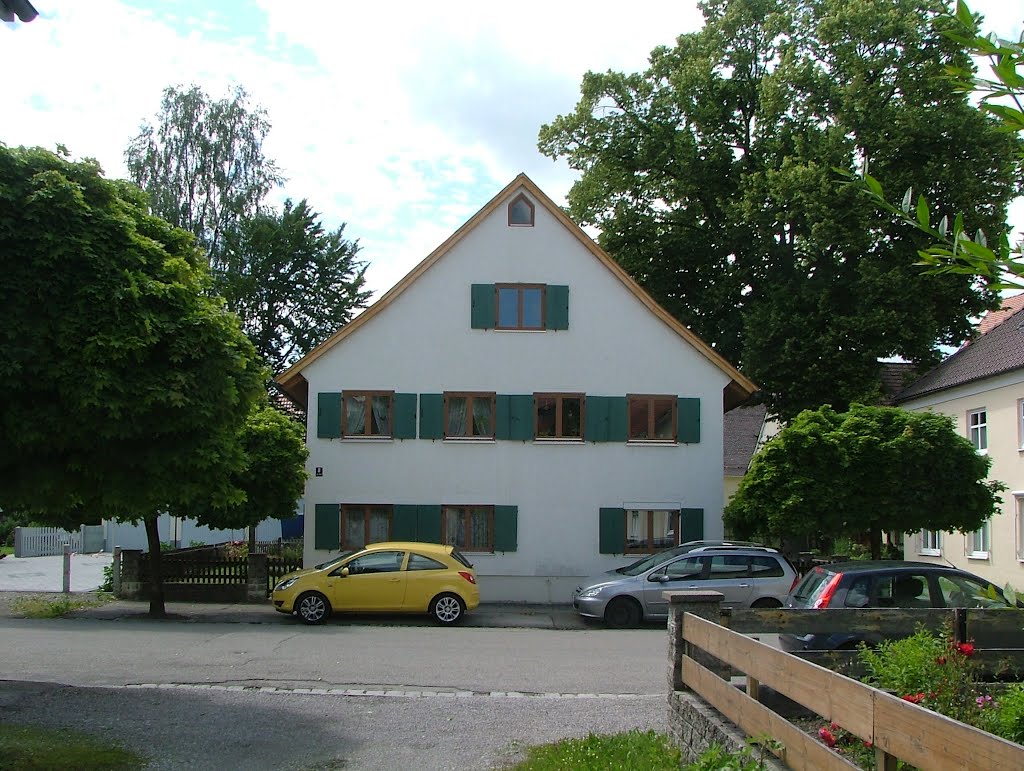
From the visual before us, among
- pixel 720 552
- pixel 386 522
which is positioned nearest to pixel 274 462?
pixel 386 522

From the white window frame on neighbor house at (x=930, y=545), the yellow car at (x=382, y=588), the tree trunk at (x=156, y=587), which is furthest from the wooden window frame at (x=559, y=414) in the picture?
the white window frame on neighbor house at (x=930, y=545)

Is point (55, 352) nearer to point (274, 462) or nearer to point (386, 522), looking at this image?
point (274, 462)

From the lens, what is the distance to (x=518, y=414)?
2466 centimetres

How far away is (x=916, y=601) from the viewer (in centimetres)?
1237

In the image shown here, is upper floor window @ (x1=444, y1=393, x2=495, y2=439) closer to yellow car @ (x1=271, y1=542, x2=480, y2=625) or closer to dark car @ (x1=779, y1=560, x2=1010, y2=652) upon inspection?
yellow car @ (x1=271, y1=542, x2=480, y2=625)

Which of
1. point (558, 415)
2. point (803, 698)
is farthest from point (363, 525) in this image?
point (803, 698)

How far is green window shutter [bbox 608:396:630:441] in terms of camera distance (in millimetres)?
24594

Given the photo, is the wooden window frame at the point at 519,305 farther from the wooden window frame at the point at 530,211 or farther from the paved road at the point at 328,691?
the paved road at the point at 328,691

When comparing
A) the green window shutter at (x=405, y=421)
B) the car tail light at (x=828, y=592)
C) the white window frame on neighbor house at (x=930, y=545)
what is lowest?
the white window frame on neighbor house at (x=930, y=545)

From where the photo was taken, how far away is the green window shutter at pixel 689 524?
24.5 metres

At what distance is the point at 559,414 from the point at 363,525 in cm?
545

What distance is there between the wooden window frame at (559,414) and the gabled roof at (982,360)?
11453mm

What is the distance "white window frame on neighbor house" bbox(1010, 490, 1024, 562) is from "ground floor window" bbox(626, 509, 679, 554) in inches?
374

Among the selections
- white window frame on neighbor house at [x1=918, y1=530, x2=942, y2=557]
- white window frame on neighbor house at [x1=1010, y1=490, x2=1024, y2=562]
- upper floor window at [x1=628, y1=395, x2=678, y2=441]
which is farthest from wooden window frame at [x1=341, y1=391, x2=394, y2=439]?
white window frame on neighbor house at [x1=918, y1=530, x2=942, y2=557]
